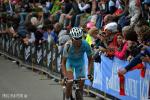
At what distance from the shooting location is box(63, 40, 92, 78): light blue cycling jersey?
11.4 m

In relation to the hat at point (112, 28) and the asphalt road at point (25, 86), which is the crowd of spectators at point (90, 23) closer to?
the hat at point (112, 28)

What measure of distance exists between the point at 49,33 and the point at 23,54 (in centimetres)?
279

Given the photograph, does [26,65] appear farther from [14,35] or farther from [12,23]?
[12,23]

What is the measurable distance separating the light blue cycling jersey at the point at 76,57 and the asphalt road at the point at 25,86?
2780mm

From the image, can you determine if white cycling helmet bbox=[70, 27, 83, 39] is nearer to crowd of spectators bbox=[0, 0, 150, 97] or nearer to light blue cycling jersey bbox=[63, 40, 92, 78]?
light blue cycling jersey bbox=[63, 40, 92, 78]

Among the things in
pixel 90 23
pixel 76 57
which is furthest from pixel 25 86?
pixel 76 57

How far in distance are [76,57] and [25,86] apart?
513cm

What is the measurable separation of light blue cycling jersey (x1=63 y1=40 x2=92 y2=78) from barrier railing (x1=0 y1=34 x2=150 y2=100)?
103 centimetres

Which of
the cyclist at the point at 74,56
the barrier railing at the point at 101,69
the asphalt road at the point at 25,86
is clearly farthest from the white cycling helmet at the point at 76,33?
the asphalt road at the point at 25,86

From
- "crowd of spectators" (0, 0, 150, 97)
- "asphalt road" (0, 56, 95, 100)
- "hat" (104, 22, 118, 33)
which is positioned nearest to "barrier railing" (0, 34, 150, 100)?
"crowd of spectators" (0, 0, 150, 97)

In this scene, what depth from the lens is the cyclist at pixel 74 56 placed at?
1105cm

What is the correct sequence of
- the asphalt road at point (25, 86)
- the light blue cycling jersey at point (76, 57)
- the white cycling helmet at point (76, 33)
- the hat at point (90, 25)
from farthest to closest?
the hat at point (90, 25)
the asphalt road at point (25, 86)
the light blue cycling jersey at point (76, 57)
the white cycling helmet at point (76, 33)

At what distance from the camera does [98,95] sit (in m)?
13.8

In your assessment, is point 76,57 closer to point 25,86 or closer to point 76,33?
point 76,33
